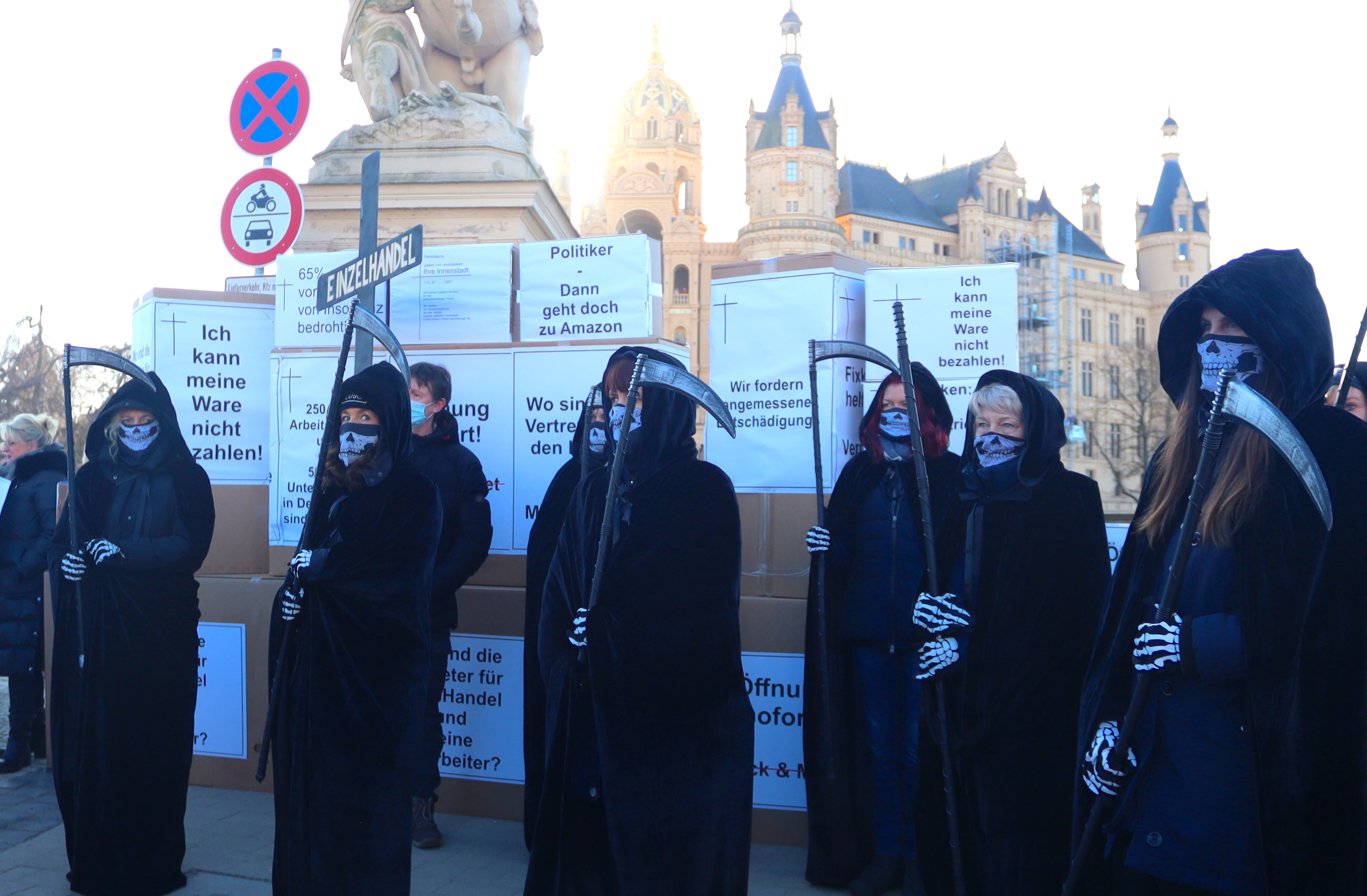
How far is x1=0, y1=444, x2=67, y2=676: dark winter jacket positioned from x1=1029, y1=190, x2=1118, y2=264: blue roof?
84859mm

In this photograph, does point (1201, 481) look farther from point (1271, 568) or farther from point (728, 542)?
point (728, 542)

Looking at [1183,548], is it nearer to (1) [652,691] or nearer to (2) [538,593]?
(1) [652,691]

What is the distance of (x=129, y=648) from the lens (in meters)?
4.44

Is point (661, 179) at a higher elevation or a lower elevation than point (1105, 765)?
higher

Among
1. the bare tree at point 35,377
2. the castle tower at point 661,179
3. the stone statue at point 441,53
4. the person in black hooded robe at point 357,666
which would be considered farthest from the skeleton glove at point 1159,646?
the castle tower at point 661,179

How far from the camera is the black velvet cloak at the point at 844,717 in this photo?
4.52m

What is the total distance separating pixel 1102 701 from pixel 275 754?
2.71 m

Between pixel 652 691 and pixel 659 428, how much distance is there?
31.9 inches

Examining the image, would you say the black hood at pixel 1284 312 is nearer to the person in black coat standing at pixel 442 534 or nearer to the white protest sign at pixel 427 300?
the person in black coat standing at pixel 442 534

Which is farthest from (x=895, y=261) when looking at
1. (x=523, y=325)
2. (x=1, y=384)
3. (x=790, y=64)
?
(x=523, y=325)

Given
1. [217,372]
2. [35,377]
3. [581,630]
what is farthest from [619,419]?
[35,377]

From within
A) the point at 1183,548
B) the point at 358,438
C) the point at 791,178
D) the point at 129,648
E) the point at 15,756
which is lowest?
the point at 15,756

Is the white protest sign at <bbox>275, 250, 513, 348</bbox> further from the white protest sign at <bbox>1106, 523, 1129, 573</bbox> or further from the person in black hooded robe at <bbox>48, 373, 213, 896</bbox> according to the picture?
the white protest sign at <bbox>1106, 523, 1129, 573</bbox>

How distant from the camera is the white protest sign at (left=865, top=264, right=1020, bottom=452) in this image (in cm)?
525
